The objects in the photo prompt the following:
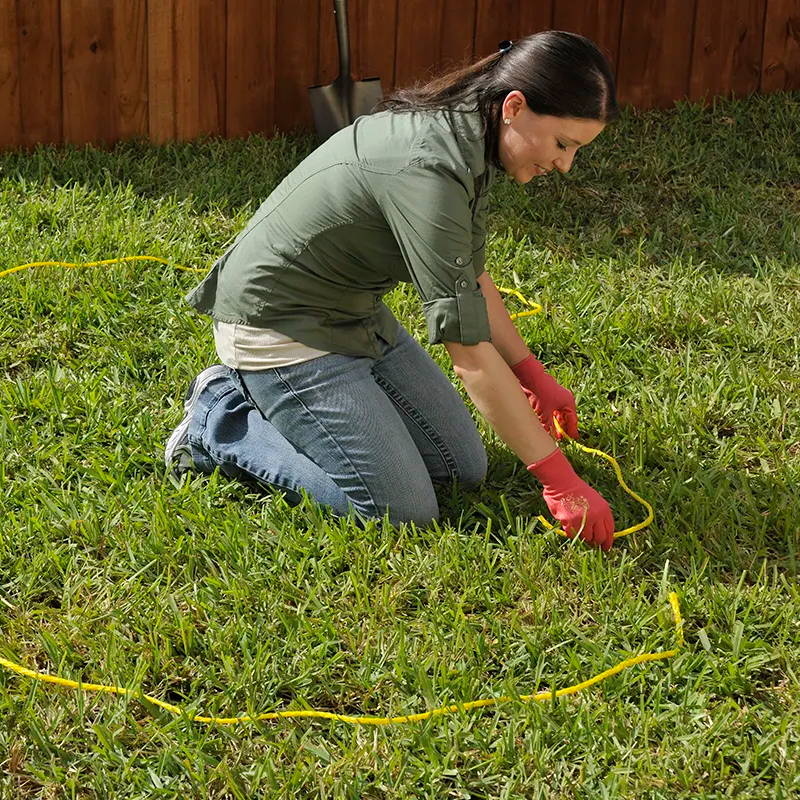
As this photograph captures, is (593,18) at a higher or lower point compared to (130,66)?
higher

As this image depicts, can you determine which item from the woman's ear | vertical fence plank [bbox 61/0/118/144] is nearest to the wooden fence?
vertical fence plank [bbox 61/0/118/144]

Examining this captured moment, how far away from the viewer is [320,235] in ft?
9.11

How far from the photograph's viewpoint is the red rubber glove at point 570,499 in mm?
2674

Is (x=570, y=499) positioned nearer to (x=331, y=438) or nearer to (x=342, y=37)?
(x=331, y=438)

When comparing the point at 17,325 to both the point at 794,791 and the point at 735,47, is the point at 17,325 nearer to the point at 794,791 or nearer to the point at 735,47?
the point at 794,791

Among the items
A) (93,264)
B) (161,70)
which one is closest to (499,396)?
(93,264)

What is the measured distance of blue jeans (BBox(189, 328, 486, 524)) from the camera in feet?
9.36

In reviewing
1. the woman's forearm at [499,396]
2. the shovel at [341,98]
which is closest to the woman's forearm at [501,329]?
the woman's forearm at [499,396]

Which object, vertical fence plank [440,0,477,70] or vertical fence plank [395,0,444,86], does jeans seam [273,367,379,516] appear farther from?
vertical fence plank [440,0,477,70]

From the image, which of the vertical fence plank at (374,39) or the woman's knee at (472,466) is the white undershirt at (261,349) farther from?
the vertical fence plank at (374,39)

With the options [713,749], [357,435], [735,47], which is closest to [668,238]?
[735,47]

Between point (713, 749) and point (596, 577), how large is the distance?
52cm

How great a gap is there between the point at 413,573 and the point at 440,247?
27.9 inches

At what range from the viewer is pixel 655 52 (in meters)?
5.59
